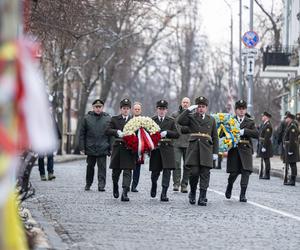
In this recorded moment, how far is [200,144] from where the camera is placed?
15531mm

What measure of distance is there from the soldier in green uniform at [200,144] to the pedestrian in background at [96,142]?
315cm

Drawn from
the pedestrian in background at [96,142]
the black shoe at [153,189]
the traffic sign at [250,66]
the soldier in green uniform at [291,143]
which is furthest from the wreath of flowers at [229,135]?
the traffic sign at [250,66]

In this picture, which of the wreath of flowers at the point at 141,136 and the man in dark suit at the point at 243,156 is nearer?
the wreath of flowers at the point at 141,136

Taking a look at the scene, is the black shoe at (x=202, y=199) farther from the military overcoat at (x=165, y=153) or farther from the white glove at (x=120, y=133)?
the white glove at (x=120, y=133)

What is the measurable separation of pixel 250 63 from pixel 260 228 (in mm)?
26167

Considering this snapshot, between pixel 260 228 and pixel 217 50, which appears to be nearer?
pixel 260 228

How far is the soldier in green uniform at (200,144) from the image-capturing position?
15.5 m

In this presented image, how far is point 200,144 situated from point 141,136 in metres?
1.00

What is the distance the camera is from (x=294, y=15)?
49031mm

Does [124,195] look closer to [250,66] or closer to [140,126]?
[140,126]

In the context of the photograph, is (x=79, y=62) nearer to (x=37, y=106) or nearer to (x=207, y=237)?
(x=207, y=237)

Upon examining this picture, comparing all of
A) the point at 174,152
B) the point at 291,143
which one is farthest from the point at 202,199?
the point at 291,143

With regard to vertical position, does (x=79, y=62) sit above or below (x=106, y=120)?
above

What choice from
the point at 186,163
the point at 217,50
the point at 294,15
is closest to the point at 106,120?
the point at 186,163
